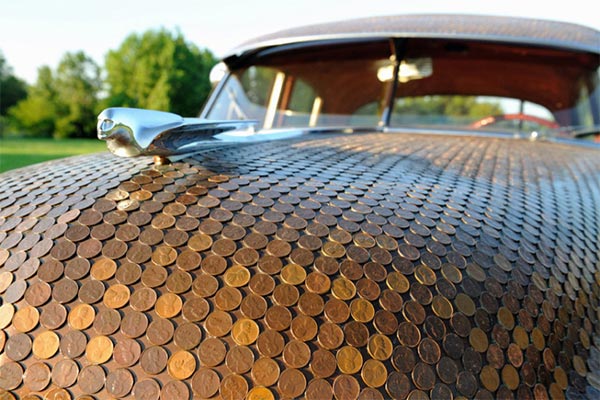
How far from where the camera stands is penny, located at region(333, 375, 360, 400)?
0.77 metres

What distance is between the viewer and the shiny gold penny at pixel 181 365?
769 mm

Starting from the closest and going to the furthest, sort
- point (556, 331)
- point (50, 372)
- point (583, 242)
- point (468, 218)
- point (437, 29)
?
1. point (50, 372)
2. point (556, 331)
3. point (468, 218)
4. point (583, 242)
5. point (437, 29)

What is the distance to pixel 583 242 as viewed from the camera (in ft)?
4.32

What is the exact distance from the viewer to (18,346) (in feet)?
2.66

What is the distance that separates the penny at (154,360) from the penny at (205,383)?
0.06 meters

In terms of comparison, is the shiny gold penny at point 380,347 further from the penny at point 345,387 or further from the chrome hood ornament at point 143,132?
the chrome hood ornament at point 143,132

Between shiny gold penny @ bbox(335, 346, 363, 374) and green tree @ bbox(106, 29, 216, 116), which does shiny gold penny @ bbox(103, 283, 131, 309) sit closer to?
shiny gold penny @ bbox(335, 346, 363, 374)

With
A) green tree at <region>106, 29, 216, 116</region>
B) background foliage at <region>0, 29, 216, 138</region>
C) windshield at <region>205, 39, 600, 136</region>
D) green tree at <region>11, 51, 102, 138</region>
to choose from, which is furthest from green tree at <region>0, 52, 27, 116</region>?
windshield at <region>205, 39, 600, 136</region>

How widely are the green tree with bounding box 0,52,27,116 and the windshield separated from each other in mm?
55832

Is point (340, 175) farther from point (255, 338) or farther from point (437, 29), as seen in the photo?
point (437, 29)

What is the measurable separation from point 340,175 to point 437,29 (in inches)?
63.8

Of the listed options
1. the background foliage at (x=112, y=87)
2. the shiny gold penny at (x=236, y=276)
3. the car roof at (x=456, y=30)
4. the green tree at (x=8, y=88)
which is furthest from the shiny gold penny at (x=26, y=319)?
the green tree at (x=8, y=88)

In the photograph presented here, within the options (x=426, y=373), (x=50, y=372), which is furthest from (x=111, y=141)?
(x=426, y=373)

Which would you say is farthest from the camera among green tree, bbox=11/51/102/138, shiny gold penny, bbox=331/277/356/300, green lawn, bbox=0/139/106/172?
green tree, bbox=11/51/102/138
